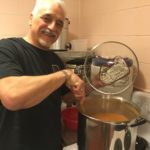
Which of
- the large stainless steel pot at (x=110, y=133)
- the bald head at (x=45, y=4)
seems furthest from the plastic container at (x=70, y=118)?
the bald head at (x=45, y=4)

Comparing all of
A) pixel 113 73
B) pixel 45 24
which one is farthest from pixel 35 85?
pixel 113 73

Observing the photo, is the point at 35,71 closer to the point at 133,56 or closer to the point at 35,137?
the point at 35,137

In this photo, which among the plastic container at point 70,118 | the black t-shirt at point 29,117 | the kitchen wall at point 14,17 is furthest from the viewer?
the kitchen wall at point 14,17

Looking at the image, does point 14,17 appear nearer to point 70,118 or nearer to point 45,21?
point 45,21

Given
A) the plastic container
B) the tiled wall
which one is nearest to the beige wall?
the tiled wall

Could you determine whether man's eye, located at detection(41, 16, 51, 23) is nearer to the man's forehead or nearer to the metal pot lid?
the man's forehead

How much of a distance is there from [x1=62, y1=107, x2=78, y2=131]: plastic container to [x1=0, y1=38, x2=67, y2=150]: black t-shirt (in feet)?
0.64

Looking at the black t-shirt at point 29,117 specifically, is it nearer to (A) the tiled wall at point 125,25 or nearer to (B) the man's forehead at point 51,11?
(B) the man's forehead at point 51,11

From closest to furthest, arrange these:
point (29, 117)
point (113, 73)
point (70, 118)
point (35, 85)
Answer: point (35, 85)
point (29, 117)
point (113, 73)
point (70, 118)

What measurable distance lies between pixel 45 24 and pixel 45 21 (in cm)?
1

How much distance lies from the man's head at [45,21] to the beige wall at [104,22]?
472 millimetres

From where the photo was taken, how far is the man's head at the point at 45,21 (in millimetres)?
833

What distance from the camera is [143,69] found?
1.11 m

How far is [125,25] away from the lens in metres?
1.20
